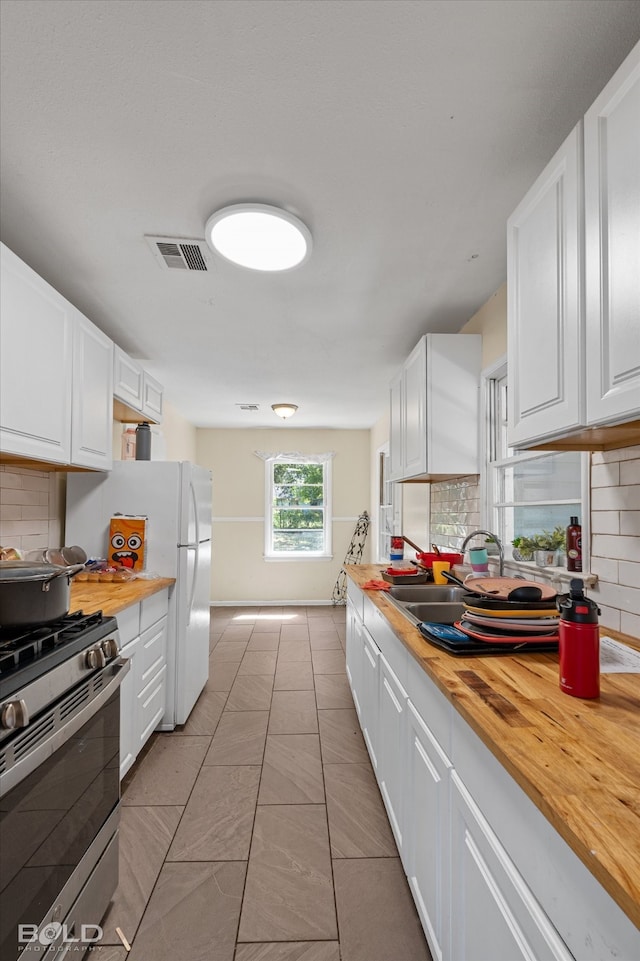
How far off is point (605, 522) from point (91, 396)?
2.46 meters

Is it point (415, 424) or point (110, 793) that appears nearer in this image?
point (110, 793)

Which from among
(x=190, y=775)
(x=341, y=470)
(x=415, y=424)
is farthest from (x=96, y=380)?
(x=341, y=470)

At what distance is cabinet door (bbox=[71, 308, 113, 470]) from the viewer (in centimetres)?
247

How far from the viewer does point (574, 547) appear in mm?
1889

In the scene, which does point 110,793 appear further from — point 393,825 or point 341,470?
point 341,470

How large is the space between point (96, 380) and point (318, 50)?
1.99 m

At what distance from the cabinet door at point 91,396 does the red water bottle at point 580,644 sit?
2249 millimetres

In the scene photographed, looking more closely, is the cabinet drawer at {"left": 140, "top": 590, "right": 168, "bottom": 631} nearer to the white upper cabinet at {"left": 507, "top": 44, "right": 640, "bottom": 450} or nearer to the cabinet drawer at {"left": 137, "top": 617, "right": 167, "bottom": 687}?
the cabinet drawer at {"left": 137, "top": 617, "right": 167, "bottom": 687}

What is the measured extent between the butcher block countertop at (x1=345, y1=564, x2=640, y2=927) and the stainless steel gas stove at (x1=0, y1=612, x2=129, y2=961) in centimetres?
96

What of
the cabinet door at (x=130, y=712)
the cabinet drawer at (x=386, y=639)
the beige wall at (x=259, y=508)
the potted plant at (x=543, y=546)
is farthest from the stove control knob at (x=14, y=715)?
the beige wall at (x=259, y=508)

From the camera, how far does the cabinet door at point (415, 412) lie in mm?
2979

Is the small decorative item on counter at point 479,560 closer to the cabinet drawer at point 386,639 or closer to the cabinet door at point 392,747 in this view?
the cabinet drawer at point 386,639

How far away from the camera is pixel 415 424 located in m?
3.17

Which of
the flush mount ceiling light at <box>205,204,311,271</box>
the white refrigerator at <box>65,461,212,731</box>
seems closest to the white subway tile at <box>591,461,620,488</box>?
the flush mount ceiling light at <box>205,204,311,271</box>
